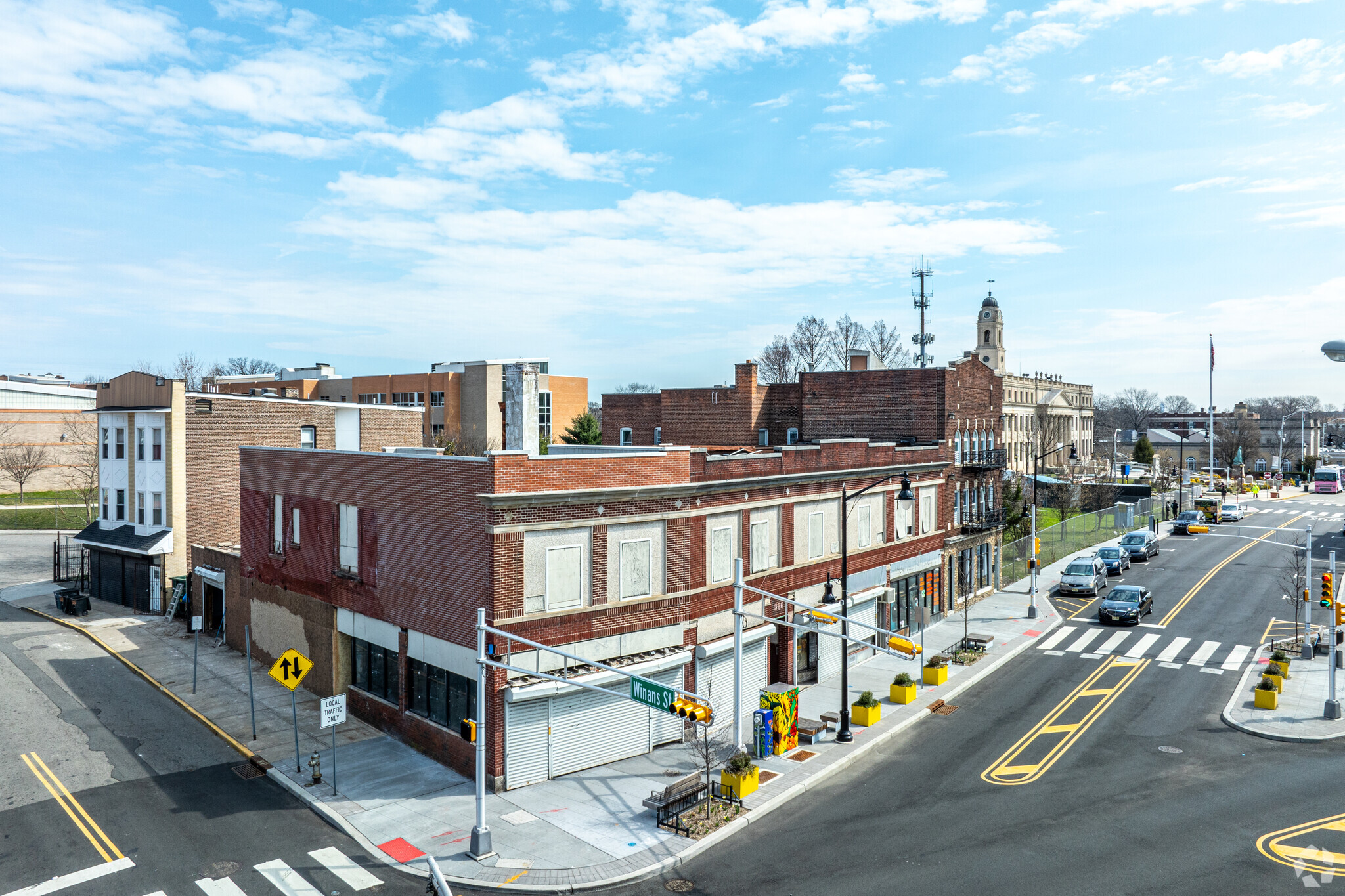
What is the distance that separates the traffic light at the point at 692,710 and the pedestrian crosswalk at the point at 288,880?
267 inches

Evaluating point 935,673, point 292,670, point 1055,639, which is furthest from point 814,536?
point 292,670

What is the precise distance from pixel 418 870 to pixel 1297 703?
93.2 ft

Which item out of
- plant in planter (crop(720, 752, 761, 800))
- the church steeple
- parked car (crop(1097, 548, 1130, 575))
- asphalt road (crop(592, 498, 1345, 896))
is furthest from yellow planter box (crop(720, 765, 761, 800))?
the church steeple

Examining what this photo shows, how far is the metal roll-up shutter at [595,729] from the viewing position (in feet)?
70.7

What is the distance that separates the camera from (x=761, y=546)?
93.9 ft

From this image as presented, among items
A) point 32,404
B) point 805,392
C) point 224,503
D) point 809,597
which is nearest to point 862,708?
point 809,597

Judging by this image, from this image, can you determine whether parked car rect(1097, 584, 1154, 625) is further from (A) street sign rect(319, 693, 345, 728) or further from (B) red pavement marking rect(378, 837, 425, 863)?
(A) street sign rect(319, 693, 345, 728)

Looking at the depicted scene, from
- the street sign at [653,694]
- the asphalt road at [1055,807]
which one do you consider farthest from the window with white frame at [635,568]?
the asphalt road at [1055,807]

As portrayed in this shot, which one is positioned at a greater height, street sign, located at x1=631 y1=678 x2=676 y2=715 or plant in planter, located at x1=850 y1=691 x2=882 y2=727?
street sign, located at x1=631 y1=678 x2=676 y2=715

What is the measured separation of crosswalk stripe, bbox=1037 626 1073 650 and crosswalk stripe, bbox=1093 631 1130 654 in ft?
5.60

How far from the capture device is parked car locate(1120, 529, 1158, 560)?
185 feet

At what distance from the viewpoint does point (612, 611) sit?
22.9 m

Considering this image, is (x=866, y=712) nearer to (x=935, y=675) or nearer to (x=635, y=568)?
(x=935, y=675)

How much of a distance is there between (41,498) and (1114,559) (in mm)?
88867
